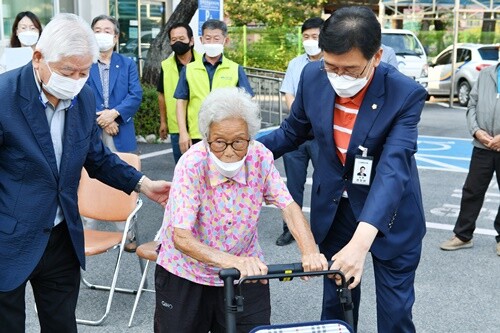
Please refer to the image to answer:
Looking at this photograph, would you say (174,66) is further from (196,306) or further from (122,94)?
(196,306)

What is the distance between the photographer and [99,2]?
43.1 feet

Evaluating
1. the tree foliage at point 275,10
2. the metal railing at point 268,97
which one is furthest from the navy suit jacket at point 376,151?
the tree foliage at point 275,10

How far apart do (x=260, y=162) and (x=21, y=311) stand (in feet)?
3.88

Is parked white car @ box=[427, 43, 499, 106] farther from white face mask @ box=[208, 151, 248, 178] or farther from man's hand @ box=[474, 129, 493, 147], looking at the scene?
white face mask @ box=[208, 151, 248, 178]

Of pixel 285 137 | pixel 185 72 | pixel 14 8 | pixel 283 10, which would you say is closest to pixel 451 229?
pixel 185 72

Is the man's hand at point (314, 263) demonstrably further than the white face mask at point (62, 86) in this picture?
No

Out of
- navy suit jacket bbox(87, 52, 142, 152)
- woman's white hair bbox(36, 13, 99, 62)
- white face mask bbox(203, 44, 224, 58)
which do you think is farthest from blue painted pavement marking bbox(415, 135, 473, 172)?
woman's white hair bbox(36, 13, 99, 62)

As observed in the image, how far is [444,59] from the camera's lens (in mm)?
20391

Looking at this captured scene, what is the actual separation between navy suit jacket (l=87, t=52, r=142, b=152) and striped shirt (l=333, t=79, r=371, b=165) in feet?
11.1

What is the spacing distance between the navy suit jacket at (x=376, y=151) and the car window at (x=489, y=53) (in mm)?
16987

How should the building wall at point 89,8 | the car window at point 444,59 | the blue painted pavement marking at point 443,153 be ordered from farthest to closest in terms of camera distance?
the car window at point 444,59 → the building wall at point 89,8 → the blue painted pavement marking at point 443,153

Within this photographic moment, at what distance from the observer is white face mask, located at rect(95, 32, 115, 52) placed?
19.7 feet

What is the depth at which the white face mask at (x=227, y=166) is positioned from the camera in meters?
2.66

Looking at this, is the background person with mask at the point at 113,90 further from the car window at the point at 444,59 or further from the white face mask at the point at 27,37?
the car window at the point at 444,59
